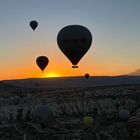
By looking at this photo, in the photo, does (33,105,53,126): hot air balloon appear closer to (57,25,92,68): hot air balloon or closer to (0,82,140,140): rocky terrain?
(0,82,140,140): rocky terrain

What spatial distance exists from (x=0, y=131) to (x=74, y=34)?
2401 centimetres

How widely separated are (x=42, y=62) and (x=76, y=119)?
19.8 m

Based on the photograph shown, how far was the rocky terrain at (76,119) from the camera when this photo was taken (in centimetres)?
4788

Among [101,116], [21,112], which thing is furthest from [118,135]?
[21,112]

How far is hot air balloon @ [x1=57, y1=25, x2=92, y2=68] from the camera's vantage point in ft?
94.4

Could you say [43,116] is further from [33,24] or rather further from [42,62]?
[33,24]

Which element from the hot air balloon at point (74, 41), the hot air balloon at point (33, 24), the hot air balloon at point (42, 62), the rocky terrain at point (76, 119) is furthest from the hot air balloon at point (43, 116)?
the hot air balloon at point (74, 41)

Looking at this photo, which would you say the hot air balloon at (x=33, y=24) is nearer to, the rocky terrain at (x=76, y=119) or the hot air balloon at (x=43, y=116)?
the rocky terrain at (x=76, y=119)

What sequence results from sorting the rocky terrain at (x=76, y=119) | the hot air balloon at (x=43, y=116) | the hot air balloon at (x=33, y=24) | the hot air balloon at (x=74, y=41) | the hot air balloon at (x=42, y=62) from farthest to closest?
the hot air balloon at (x=43, y=116)
the rocky terrain at (x=76, y=119)
the hot air balloon at (x=42, y=62)
the hot air balloon at (x=33, y=24)
the hot air balloon at (x=74, y=41)

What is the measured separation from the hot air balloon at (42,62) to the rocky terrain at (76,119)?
8.03m

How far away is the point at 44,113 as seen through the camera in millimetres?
52750

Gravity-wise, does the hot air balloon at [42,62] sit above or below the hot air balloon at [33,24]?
below

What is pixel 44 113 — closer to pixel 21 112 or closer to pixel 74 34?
pixel 21 112

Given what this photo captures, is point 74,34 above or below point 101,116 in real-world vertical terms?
above
